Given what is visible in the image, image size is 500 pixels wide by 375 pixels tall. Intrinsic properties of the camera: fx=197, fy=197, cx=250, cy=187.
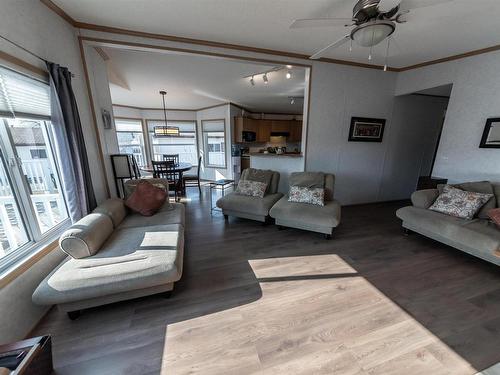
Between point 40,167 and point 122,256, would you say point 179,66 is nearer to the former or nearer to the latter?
point 40,167

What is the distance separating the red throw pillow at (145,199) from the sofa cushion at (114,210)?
0.36ft

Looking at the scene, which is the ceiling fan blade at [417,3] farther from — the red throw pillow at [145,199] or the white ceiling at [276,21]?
the red throw pillow at [145,199]

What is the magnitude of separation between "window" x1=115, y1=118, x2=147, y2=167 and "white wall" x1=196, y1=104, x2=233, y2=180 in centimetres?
186

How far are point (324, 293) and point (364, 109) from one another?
11.5ft

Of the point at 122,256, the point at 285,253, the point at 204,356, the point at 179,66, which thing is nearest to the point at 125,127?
the point at 179,66

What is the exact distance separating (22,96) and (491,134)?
540cm

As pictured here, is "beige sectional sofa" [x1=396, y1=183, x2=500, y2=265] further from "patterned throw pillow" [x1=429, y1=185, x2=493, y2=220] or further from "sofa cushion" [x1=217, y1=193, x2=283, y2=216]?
"sofa cushion" [x1=217, y1=193, x2=283, y2=216]

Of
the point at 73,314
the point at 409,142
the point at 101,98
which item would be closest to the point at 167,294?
the point at 73,314

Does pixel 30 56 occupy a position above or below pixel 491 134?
above

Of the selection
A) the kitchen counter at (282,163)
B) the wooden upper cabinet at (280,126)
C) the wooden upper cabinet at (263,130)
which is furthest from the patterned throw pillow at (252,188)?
the wooden upper cabinet at (280,126)

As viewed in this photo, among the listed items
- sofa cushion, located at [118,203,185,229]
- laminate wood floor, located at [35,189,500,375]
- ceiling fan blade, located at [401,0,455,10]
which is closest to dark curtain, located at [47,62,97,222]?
sofa cushion, located at [118,203,185,229]

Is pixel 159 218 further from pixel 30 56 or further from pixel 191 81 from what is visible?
pixel 191 81

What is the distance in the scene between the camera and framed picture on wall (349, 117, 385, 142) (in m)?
3.79

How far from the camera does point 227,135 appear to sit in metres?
6.37
